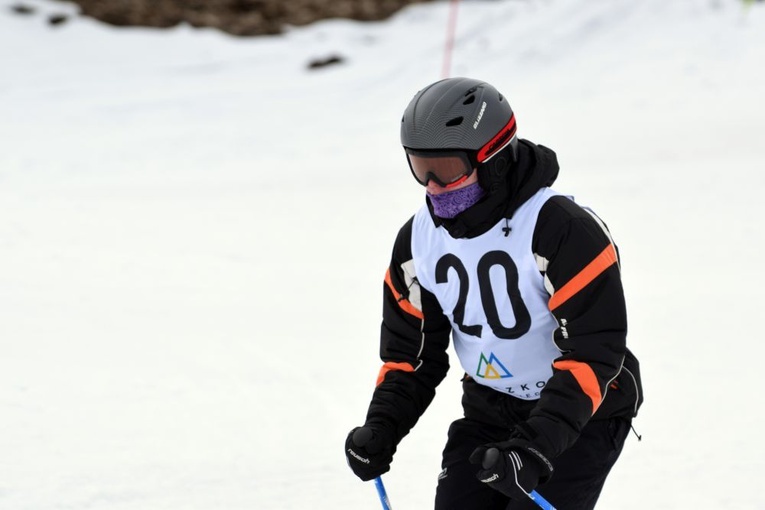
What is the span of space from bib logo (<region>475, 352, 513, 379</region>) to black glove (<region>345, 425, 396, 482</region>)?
1.11 feet

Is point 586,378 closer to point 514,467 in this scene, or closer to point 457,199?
point 514,467

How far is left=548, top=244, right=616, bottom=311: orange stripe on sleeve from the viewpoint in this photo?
254 cm

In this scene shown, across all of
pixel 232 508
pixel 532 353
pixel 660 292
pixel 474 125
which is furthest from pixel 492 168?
pixel 660 292

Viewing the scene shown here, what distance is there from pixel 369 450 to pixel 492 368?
43 cm


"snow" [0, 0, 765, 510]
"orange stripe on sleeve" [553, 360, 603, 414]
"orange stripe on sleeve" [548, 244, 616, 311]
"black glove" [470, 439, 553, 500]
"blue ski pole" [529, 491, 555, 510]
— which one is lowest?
"snow" [0, 0, 765, 510]

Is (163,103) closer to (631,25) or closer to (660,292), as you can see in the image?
(631,25)

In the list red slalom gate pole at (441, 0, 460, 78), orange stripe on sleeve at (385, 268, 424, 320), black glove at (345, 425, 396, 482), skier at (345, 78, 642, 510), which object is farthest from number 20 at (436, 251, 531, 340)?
red slalom gate pole at (441, 0, 460, 78)

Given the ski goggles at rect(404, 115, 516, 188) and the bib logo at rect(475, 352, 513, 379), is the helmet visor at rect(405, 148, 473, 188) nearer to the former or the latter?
the ski goggles at rect(404, 115, 516, 188)

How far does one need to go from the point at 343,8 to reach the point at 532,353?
16.0 meters

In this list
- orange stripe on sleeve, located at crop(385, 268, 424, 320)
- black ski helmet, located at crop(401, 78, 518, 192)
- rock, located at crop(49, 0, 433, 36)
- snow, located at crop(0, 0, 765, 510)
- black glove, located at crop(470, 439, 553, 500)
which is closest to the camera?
black glove, located at crop(470, 439, 553, 500)

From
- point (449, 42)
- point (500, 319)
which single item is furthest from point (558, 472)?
point (449, 42)

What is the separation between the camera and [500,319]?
9.01 ft

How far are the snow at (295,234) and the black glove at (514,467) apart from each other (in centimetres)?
187

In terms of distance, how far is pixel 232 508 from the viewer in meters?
4.20
